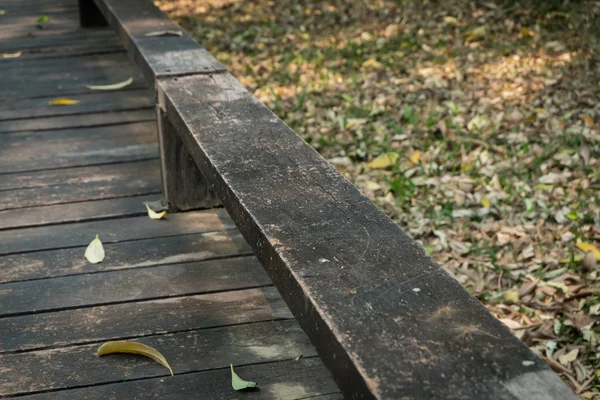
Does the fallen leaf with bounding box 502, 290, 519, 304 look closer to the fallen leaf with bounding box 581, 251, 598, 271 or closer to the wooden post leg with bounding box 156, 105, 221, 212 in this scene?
the fallen leaf with bounding box 581, 251, 598, 271

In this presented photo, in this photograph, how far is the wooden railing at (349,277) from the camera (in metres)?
1.15

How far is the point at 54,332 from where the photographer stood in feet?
7.09

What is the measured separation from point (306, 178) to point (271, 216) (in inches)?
8.7

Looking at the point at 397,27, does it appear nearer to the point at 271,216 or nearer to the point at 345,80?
the point at 345,80

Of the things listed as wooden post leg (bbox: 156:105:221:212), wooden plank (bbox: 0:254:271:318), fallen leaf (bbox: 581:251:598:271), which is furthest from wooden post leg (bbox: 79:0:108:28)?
fallen leaf (bbox: 581:251:598:271)

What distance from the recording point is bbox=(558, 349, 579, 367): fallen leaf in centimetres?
261

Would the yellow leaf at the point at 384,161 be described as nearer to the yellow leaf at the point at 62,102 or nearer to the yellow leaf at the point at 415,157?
the yellow leaf at the point at 415,157

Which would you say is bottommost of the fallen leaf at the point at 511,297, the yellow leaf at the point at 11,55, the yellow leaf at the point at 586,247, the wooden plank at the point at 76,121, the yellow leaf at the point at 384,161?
the yellow leaf at the point at 384,161

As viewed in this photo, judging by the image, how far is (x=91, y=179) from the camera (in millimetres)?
3182

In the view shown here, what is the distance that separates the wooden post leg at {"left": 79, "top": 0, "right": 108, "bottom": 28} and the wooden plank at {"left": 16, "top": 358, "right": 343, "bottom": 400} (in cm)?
397

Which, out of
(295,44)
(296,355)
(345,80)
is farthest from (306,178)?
(295,44)

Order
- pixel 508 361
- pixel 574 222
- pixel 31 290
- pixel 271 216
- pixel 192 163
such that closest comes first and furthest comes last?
pixel 508 361
pixel 271 216
pixel 31 290
pixel 192 163
pixel 574 222

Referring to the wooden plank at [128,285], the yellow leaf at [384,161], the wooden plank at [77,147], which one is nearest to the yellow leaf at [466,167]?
the yellow leaf at [384,161]

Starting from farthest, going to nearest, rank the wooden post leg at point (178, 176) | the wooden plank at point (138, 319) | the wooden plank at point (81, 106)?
1. the wooden plank at point (81, 106)
2. the wooden post leg at point (178, 176)
3. the wooden plank at point (138, 319)
